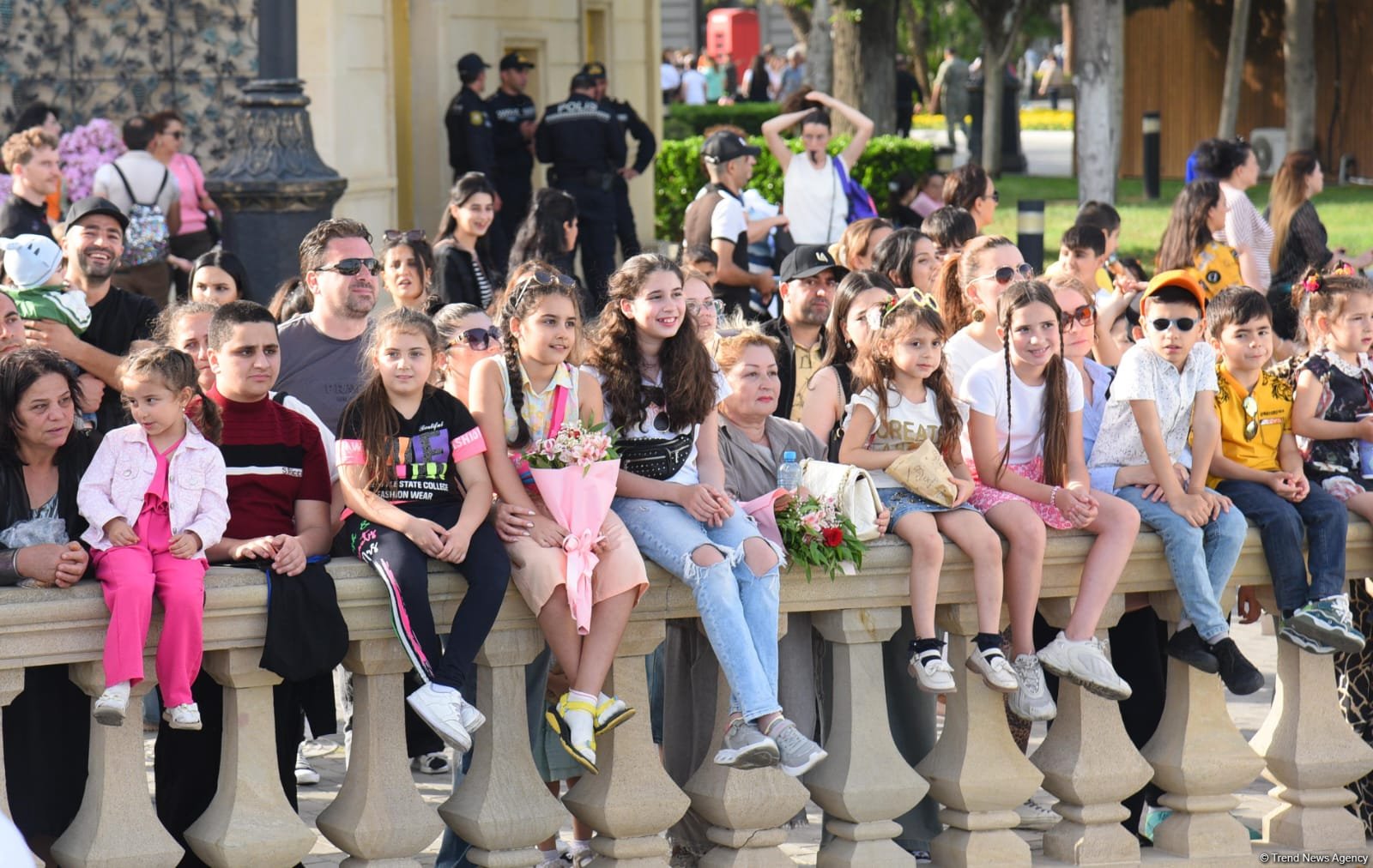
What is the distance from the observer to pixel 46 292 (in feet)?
22.4

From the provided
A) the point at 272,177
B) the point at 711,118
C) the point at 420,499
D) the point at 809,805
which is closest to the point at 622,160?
the point at 272,177

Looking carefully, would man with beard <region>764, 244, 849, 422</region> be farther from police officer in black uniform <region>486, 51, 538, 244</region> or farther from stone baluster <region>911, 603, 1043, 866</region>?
police officer in black uniform <region>486, 51, 538, 244</region>

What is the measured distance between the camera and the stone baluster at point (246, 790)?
15.7 feet

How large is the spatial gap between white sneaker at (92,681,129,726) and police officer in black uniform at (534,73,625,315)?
1053 centimetres

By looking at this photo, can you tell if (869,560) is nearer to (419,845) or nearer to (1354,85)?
(419,845)

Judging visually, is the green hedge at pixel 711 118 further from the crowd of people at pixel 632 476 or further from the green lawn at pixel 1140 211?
the crowd of people at pixel 632 476

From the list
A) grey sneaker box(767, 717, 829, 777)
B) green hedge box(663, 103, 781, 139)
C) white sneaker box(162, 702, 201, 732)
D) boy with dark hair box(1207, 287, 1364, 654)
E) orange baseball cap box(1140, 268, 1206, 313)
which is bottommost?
grey sneaker box(767, 717, 829, 777)

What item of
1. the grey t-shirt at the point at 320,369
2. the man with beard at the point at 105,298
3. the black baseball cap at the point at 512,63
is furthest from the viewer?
the black baseball cap at the point at 512,63

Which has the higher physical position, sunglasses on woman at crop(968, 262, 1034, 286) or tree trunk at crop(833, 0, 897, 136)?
tree trunk at crop(833, 0, 897, 136)

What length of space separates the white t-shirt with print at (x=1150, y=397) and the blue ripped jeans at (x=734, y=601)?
1393 millimetres

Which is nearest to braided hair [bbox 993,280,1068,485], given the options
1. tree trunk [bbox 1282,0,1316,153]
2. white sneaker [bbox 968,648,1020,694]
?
white sneaker [bbox 968,648,1020,694]

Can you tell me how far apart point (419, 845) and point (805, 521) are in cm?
132

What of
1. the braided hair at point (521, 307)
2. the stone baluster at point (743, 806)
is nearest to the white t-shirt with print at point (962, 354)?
the braided hair at point (521, 307)

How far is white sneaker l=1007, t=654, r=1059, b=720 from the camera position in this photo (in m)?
5.36
